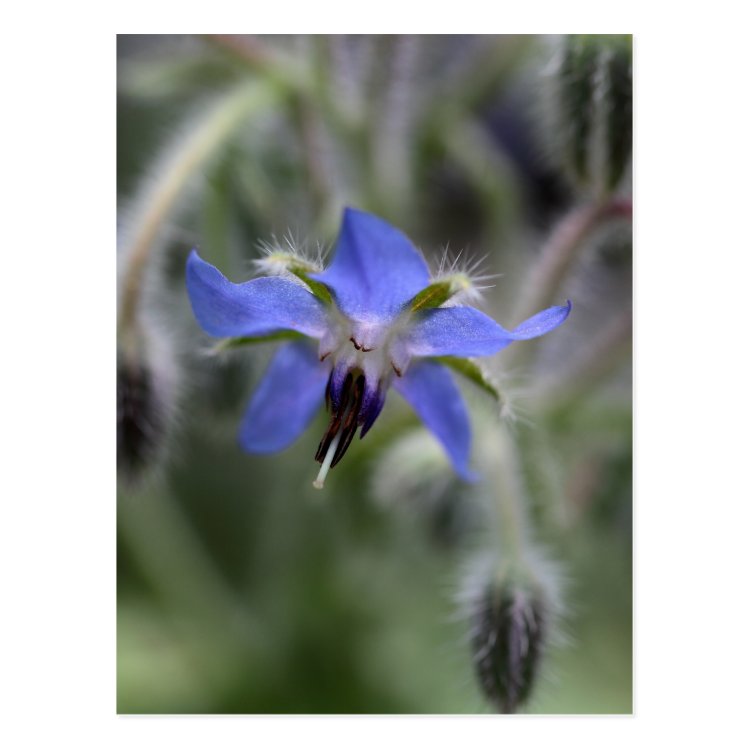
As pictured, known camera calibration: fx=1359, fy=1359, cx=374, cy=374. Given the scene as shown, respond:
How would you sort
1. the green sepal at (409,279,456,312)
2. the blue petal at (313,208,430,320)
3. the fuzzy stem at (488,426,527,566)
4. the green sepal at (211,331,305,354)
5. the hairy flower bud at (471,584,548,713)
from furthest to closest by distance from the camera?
the fuzzy stem at (488,426,527,566) → the hairy flower bud at (471,584,548,713) → the green sepal at (211,331,305,354) → the green sepal at (409,279,456,312) → the blue petal at (313,208,430,320)

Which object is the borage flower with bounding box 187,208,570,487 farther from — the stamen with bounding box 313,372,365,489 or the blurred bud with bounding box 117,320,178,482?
the blurred bud with bounding box 117,320,178,482

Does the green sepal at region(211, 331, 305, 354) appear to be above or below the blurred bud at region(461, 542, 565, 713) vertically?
above

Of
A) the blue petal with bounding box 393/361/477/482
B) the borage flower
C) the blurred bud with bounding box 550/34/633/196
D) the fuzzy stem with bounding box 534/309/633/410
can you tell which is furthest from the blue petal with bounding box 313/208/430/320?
the fuzzy stem with bounding box 534/309/633/410

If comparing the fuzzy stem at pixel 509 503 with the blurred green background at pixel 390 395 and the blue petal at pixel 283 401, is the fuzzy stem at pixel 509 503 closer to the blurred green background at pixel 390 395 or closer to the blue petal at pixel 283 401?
the blurred green background at pixel 390 395

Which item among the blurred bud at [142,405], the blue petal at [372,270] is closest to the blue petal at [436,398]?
the blue petal at [372,270]

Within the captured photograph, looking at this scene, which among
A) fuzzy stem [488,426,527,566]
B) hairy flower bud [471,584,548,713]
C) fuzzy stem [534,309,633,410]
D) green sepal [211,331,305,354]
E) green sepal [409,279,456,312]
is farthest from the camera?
fuzzy stem [534,309,633,410]

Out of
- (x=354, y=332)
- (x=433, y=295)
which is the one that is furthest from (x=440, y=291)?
(x=354, y=332)
